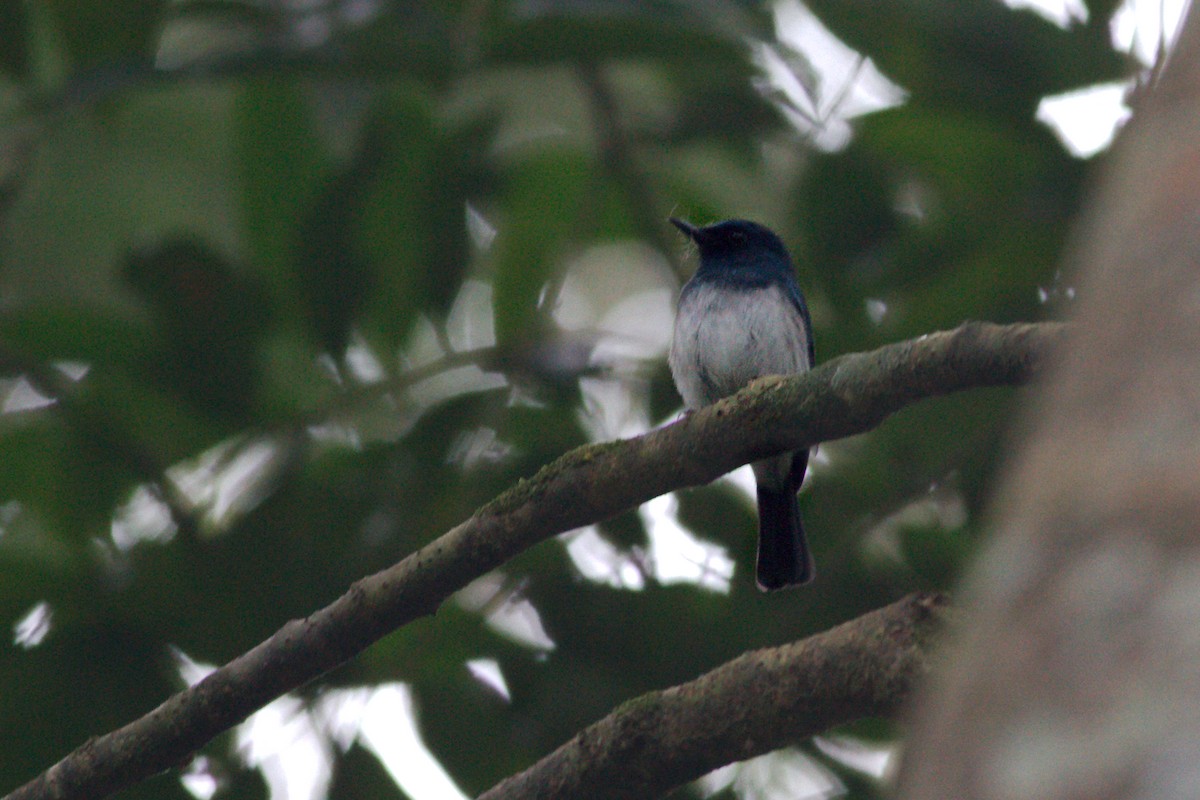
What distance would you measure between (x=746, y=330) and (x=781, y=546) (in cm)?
121

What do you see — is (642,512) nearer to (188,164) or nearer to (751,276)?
(751,276)

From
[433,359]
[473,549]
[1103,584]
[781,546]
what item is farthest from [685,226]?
[1103,584]

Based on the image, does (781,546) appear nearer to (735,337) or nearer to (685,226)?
(735,337)

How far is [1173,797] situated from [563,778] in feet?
8.75

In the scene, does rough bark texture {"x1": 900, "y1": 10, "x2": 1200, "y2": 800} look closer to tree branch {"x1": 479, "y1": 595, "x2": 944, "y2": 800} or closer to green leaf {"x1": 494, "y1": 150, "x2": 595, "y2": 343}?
tree branch {"x1": 479, "y1": 595, "x2": 944, "y2": 800}

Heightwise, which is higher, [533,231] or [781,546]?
[533,231]

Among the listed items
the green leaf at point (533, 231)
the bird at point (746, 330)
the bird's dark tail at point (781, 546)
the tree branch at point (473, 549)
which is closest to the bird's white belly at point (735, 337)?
the bird at point (746, 330)

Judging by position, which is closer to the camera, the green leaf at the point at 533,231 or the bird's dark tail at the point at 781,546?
the bird's dark tail at the point at 781,546

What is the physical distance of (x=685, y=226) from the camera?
593 cm

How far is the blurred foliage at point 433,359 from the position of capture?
14.4ft

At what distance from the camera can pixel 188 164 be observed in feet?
22.9

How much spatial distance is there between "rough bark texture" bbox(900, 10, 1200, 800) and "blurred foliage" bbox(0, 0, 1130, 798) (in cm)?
359

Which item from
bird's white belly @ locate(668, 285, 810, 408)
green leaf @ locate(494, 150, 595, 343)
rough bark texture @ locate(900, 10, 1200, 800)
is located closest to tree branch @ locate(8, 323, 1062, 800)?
green leaf @ locate(494, 150, 595, 343)

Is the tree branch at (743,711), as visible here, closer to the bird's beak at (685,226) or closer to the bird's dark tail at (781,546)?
the bird's dark tail at (781,546)
